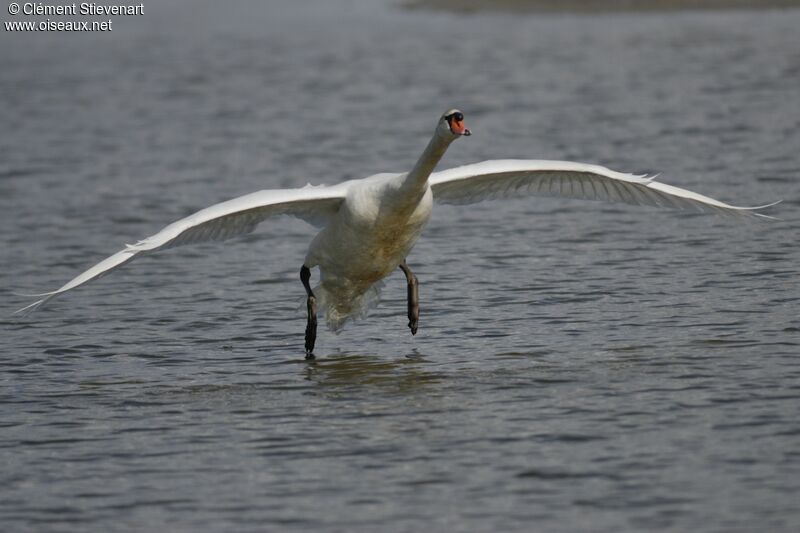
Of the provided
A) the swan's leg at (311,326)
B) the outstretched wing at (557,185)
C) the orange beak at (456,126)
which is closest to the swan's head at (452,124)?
the orange beak at (456,126)

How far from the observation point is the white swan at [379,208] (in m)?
11.5

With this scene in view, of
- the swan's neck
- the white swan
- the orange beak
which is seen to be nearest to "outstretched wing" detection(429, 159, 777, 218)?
the white swan

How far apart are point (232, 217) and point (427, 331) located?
2145 millimetres

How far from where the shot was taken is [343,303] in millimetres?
12945

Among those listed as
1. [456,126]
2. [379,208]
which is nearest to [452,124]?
[456,126]

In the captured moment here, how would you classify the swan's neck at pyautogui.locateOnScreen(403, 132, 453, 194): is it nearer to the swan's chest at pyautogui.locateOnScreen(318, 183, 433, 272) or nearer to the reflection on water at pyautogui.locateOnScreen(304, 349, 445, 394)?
the swan's chest at pyautogui.locateOnScreen(318, 183, 433, 272)

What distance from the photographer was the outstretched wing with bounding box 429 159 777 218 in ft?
40.5

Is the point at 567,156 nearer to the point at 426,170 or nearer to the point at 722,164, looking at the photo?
the point at 722,164

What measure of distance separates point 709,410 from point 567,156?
36.2 ft

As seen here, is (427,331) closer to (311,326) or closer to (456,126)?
(311,326)

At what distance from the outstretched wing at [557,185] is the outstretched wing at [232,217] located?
0.94 metres

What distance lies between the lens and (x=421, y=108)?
1043 inches

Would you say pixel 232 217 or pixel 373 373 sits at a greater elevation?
pixel 232 217

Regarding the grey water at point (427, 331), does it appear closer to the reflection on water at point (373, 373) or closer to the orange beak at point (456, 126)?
the reflection on water at point (373, 373)
